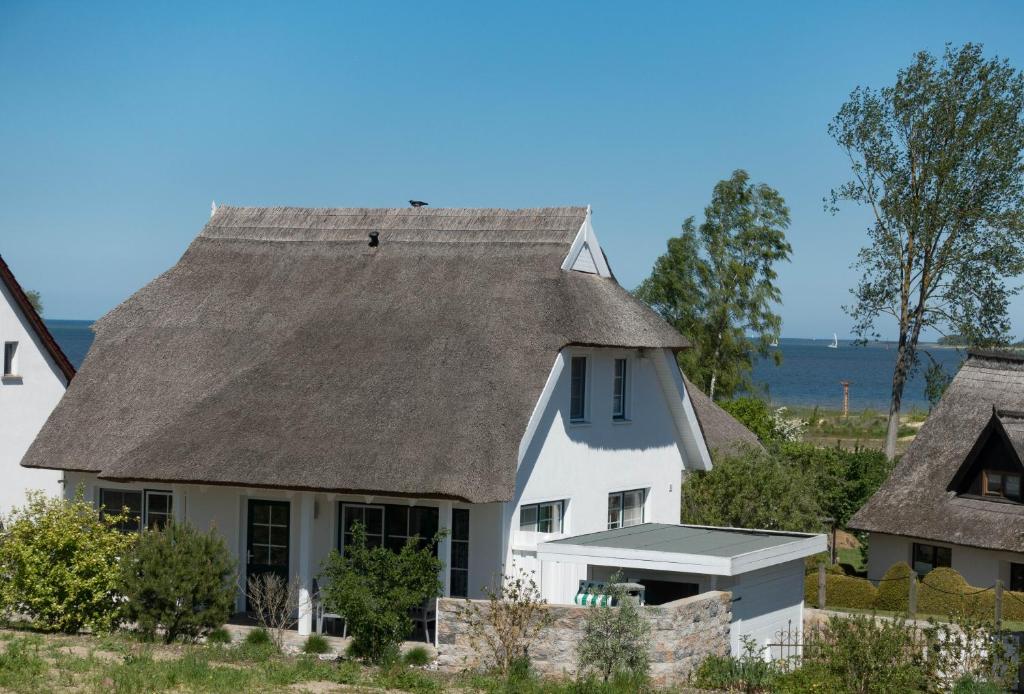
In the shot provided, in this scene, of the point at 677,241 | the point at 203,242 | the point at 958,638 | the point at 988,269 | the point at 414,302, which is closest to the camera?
the point at 958,638

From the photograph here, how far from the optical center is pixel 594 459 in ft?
84.1

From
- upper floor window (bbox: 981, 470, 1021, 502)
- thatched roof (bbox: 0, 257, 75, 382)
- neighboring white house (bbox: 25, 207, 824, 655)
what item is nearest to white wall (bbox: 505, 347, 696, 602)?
neighboring white house (bbox: 25, 207, 824, 655)

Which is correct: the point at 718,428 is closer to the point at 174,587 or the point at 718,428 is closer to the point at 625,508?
the point at 625,508

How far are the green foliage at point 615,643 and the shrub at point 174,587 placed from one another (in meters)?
5.78

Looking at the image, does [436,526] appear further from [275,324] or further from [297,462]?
[275,324]

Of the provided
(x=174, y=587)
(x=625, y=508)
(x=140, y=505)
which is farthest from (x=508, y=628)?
(x=140, y=505)

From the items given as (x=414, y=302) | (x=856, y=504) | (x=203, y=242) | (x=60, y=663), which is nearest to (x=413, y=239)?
(x=414, y=302)

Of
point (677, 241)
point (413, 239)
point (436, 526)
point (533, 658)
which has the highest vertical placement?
point (677, 241)

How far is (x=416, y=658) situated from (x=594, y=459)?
6.84m

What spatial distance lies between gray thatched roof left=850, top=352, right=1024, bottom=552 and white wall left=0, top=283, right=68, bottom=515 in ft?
65.7

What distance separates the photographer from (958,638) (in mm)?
18656

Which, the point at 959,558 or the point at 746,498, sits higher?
the point at 746,498

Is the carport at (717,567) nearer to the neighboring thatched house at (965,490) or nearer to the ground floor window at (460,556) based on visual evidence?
the ground floor window at (460,556)

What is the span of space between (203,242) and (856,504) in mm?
20798
